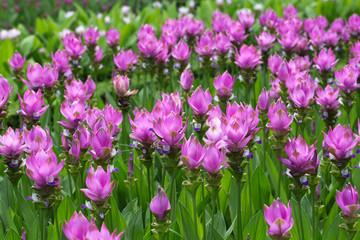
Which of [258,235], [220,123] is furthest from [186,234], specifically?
[220,123]

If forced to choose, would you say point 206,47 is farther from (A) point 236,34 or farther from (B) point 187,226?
(B) point 187,226

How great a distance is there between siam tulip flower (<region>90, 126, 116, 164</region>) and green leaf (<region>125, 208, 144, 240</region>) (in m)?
0.38

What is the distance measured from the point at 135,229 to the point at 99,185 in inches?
22.9

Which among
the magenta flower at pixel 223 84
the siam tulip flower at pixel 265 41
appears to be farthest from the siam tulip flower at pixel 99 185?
the siam tulip flower at pixel 265 41

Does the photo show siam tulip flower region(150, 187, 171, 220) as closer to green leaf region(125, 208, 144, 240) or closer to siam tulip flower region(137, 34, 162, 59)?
green leaf region(125, 208, 144, 240)

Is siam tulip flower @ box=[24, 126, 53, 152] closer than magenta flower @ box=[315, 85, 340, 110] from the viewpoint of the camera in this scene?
Yes

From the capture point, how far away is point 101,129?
2.37 m

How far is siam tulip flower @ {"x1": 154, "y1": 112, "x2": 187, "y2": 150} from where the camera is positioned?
2.32 m

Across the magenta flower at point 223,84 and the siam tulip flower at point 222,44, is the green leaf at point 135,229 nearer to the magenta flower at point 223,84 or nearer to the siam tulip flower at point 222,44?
the magenta flower at point 223,84

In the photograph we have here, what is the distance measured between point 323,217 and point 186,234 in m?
0.85

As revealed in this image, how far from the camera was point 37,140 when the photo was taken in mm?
2451

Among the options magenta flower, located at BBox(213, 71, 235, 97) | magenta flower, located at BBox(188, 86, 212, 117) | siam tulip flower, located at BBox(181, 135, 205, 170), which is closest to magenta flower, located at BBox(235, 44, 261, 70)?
magenta flower, located at BBox(213, 71, 235, 97)

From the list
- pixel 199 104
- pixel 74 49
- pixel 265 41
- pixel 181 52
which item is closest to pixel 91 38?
pixel 74 49

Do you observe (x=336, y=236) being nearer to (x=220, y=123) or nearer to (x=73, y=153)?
(x=220, y=123)
